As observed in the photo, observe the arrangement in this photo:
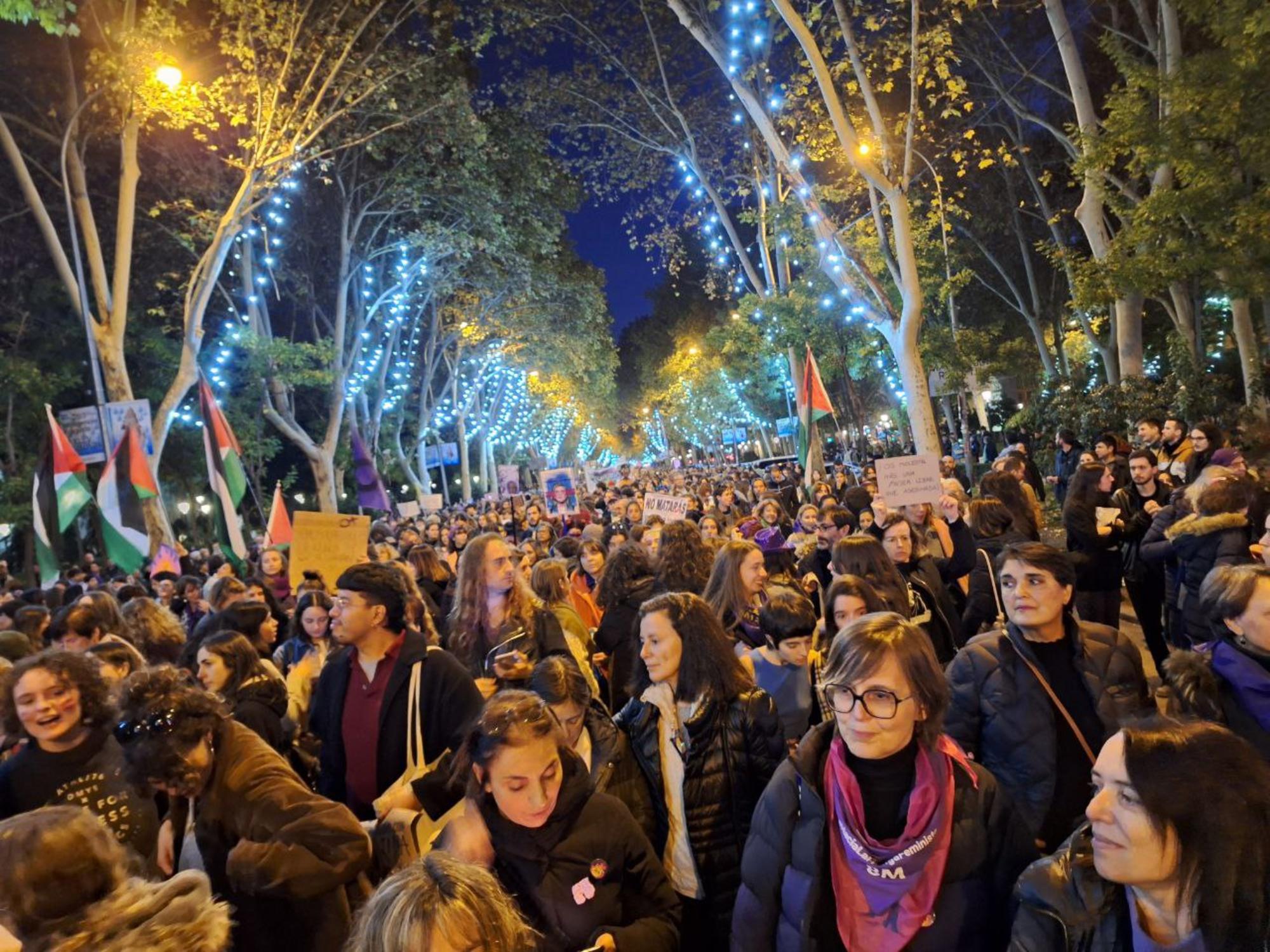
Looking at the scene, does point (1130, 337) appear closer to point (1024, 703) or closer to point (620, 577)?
point (620, 577)

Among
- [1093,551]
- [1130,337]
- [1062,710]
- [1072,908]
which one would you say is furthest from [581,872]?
[1130,337]

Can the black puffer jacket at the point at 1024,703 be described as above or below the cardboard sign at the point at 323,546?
below

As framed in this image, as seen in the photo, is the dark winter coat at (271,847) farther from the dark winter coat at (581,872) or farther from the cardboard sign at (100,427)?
the cardboard sign at (100,427)

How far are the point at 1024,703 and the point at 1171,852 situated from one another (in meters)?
1.38

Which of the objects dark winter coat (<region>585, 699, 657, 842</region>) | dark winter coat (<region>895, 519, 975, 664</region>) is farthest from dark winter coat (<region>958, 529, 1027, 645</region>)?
dark winter coat (<region>585, 699, 657, 842</region>)

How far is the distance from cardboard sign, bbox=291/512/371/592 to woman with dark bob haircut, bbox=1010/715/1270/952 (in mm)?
7060

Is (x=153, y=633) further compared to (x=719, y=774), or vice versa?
(x=153, y=633)

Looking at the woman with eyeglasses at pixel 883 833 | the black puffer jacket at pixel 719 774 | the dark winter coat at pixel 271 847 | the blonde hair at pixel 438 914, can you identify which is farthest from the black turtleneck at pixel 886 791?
the dark winter coat at pixel 271 847

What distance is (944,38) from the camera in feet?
38.0

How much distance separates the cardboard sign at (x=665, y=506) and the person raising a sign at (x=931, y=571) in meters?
3.95

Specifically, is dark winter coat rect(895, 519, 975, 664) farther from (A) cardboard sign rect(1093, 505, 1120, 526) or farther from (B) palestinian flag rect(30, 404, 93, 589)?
(B) palestinian flag rect(30, 404, 93, 589)

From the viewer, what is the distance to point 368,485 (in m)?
15.5

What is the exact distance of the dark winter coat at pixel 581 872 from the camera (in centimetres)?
245

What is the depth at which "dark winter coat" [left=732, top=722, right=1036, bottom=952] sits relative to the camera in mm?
2297
